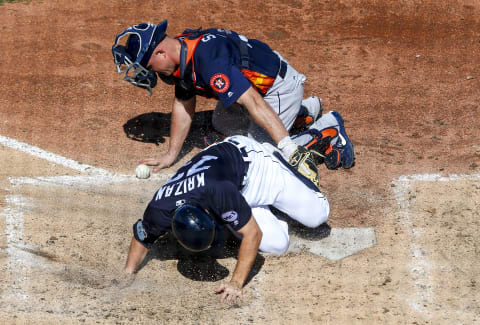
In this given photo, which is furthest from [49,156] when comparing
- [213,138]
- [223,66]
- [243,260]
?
[243,260]

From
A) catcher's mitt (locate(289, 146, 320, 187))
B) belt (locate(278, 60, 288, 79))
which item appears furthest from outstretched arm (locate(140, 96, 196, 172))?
catcher's mitt (locate(289, 146, 320, 187))

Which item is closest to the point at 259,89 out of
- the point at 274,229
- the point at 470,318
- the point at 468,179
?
the point at 274,229

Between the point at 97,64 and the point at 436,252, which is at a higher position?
the point at 436,252

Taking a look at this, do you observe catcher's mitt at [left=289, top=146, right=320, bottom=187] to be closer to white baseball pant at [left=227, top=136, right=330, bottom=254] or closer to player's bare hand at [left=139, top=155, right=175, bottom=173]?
white baseball pant at [left=227, top=136, right=330, bottom=254]

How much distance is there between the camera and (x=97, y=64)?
303 inches

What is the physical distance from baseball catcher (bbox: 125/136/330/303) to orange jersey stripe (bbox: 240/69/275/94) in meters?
0.73

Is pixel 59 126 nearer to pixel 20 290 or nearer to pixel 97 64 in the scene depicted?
pixel 97 64

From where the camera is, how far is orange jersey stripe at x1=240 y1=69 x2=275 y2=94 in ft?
18.1

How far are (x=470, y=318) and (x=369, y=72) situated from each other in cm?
408

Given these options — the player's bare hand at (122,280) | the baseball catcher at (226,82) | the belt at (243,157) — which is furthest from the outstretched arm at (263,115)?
the player's bare hand at (122,280)

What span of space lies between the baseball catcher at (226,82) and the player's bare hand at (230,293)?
46.0 inches

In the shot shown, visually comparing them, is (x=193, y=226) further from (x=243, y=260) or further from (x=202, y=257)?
(x=202, y=257)

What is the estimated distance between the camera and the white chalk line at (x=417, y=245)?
4.40 metres

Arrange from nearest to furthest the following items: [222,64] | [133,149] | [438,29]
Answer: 1. [222,64]
2. [133,149]
3. [438,29]
